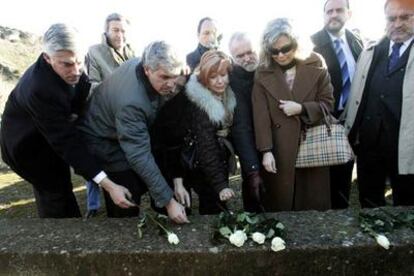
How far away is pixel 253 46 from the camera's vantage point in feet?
11.6

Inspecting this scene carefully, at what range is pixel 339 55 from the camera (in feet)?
12.8

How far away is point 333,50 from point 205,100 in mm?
1542

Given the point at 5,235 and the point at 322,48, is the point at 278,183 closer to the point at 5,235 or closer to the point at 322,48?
the point at 322,48

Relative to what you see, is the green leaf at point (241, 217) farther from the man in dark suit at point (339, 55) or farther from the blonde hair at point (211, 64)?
the man in dark suit at point (339, 55)

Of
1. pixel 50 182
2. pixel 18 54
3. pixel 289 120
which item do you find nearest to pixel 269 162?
pixel 289 120

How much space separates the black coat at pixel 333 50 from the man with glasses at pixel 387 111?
16cm

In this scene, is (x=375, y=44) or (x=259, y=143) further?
(x=375, y=44)

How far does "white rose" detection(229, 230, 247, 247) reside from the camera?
2369mm

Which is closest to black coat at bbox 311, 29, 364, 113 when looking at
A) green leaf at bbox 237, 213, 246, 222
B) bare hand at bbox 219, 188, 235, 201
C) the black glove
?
the black glove

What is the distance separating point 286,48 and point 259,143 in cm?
73

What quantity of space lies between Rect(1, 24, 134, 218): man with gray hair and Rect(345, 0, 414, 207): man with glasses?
81.5 inches

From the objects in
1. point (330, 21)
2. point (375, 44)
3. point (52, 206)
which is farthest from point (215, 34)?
point (52, 206)

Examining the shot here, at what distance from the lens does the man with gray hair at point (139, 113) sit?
2643 mm

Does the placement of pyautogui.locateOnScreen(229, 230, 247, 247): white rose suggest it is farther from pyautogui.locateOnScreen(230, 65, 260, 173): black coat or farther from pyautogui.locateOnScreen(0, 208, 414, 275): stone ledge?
pyautogui.locateOnScreen(230, 65, 260, 173): black coat
